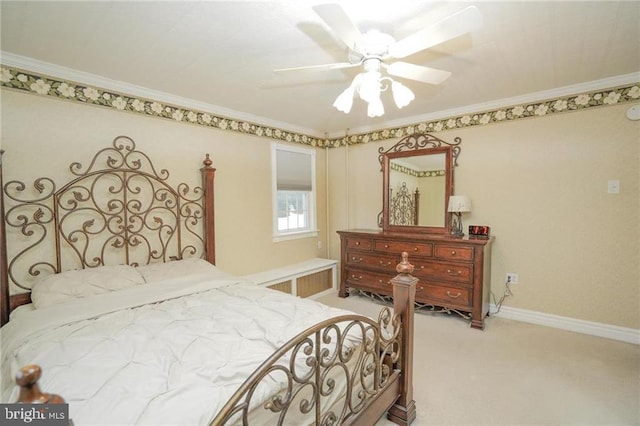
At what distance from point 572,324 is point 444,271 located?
1306 mm

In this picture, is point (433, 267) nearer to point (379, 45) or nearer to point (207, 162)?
point (379, 45)

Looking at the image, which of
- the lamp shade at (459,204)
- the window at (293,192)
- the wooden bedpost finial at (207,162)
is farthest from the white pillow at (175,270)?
the lamp shade at (459,204)

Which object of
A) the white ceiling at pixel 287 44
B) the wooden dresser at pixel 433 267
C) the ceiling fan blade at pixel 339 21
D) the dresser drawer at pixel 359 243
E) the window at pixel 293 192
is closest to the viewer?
the ceiling fan blade at pixel 339 21

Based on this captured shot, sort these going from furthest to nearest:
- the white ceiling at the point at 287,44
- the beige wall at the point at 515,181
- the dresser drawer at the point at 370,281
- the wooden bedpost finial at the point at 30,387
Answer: the dresser drawer at the point at 370,281 < the beige wall at the point at 515,181 < the white ceiling at the point at 287,44 < the wooden bedpost finial at the point at 30,387

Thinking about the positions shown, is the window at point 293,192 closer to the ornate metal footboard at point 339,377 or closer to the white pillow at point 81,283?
the white pillow at point 81,283

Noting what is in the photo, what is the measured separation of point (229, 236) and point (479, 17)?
302 cm

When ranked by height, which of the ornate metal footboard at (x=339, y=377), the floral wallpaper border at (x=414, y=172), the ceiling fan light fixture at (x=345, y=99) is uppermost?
the ceiling fan light fixture at (x=345, y=99)

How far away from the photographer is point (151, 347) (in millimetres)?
1368

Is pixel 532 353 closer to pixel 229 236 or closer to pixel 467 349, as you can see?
pixel 467 349

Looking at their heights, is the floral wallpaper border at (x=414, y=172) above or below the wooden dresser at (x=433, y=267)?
above

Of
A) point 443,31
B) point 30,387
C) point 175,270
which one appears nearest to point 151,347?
point 30,387

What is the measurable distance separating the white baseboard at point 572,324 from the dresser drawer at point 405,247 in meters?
1.03

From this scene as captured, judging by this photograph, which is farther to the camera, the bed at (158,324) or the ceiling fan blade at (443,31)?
the ceiling fan blade at (443,31)

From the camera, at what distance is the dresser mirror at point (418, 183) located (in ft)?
11.7
